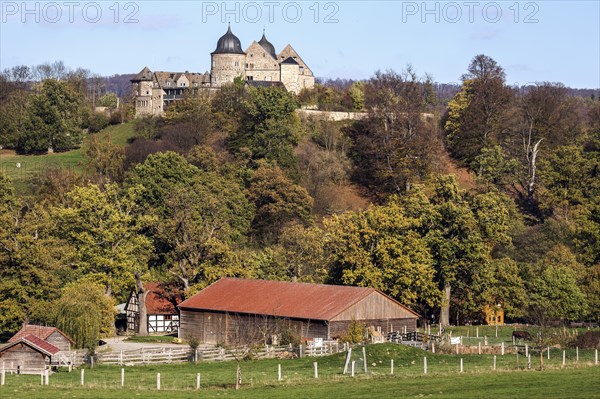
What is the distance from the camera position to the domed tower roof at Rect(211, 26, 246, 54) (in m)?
133

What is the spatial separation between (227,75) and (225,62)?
156cm

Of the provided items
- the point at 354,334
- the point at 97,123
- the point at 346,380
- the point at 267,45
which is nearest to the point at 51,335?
the point at 354,334

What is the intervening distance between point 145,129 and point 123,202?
46.5 meters

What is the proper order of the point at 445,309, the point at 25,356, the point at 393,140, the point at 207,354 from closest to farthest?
the point at 25,356 < the point at 207,354 < the point at 445,309 < the point at 393,140

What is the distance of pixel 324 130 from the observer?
379ft

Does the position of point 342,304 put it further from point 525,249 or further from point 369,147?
point 369,147

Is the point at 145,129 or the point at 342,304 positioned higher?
the point at 145,129

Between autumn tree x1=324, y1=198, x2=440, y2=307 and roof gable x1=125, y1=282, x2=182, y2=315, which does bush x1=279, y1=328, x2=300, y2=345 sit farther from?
roof gable x1=125, y1=282, x2=182, y2=315

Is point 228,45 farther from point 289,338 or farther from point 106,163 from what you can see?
point 289,338

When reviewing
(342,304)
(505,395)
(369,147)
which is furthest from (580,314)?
(369,147)

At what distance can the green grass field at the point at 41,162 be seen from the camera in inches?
4220

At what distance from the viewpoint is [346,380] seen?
142 ft

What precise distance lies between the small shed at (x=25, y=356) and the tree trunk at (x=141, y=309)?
898 inches

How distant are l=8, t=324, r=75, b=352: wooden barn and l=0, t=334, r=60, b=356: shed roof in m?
3.15
